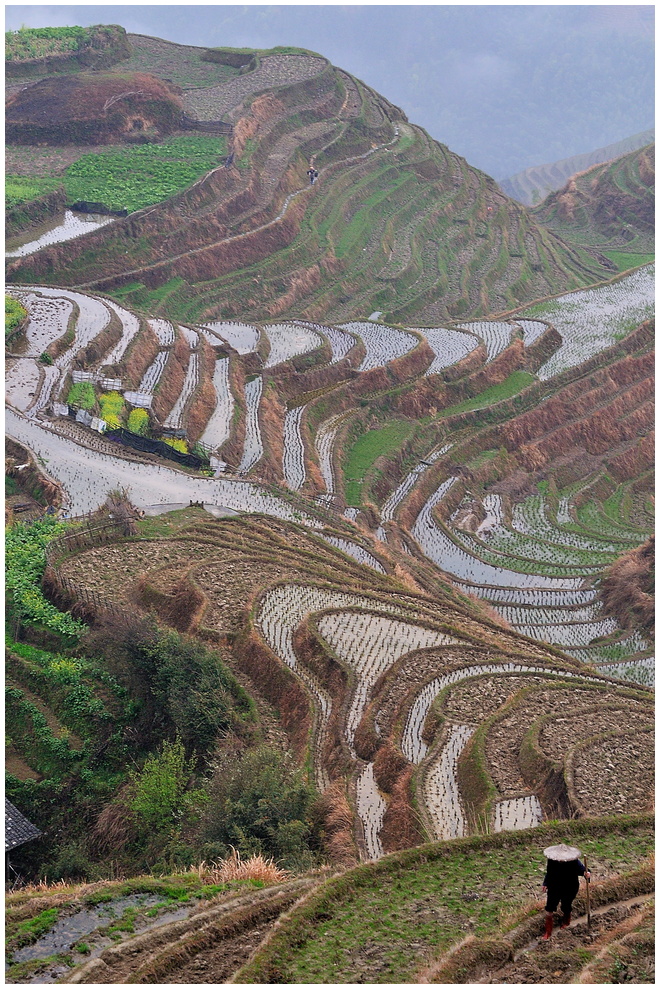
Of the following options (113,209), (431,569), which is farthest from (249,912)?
(113,209)

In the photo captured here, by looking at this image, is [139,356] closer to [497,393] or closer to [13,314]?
[13,314]

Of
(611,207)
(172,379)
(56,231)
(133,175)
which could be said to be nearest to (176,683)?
(172,379)

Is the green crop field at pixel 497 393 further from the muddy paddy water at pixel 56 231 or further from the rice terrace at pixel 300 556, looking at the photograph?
the muddy paddy water at pixel 56 231

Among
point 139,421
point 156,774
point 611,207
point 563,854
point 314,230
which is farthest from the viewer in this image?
point 611,207

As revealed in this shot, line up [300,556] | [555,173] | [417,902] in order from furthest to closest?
[555,173] < [300,556] < [417,902]

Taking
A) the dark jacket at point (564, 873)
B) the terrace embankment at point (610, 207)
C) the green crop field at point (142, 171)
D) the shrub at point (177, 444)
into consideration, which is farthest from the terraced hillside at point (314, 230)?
the dark jacket at point (564, 873)

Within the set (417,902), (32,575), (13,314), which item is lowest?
(417,902)

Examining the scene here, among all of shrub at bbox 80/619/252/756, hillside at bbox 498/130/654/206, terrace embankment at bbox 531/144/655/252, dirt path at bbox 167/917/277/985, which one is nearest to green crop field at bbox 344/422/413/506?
shrub at bbox 80/619/252/756
